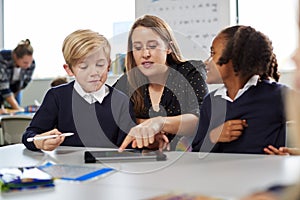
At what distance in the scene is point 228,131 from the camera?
1418 millimetres

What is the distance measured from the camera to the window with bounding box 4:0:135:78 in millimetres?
4562

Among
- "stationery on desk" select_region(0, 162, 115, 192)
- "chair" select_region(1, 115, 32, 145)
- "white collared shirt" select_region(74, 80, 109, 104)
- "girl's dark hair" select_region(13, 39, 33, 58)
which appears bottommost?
"chair" select_region(1, 115, 32, 145)

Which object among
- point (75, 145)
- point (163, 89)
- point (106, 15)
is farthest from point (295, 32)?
point (106, 15)

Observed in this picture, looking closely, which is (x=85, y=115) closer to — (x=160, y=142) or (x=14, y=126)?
(x=160, y=142)

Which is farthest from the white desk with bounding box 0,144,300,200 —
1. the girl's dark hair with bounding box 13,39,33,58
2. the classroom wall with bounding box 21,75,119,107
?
the classroom wall with bounding box 21,75,119,107

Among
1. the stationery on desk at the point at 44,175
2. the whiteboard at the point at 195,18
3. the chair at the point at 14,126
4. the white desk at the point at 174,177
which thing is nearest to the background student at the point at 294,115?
the white desk at the point at 174,177

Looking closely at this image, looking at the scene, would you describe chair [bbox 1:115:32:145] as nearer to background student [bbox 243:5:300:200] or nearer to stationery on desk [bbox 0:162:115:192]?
stationery on desk [bbox 0:162:115:192]

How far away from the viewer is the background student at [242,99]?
1436 mm

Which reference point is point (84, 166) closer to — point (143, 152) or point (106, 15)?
point (143, 152)

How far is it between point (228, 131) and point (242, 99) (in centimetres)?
19

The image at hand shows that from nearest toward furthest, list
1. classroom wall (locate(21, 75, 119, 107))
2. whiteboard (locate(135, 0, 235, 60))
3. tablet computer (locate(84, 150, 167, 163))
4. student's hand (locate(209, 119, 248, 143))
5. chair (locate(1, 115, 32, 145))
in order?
tablet computer (locate(84, 150, 167, 163)) → student's hand (locate(209, 119, 248, 143)) → chair (locate(1, 115, 32, 145)) → whiteboard (locate(135, 0, 235, 60)) → classroom wall (locate(21, 75, 119, 107))

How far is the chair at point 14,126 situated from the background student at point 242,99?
177 cm

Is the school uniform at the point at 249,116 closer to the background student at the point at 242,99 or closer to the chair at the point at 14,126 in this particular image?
the background student at the point at 242,99

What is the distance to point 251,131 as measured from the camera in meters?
1.46
